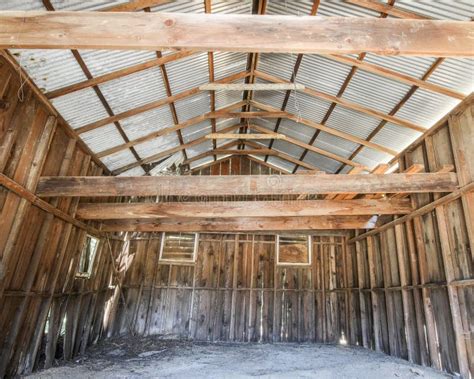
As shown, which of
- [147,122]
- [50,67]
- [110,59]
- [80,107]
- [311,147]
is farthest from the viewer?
[311,147]

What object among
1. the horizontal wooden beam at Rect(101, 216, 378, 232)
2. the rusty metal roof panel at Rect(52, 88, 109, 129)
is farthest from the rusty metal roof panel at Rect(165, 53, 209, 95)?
the horizontal wooden beam at Rect(101, 216, 378, 232)

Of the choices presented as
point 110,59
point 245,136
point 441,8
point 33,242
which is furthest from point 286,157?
point 33,242

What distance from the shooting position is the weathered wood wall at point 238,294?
32.3 ft

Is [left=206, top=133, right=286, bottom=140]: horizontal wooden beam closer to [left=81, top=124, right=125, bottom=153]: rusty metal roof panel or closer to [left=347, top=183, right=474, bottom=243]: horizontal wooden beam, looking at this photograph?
[left=81, top=124, right=125, bottom=153]: rusty metal roof panel

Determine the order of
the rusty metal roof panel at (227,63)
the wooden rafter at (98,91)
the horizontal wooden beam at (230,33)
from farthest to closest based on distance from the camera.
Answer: the rusty metal roof panel at (227,63) → the wooden rafter at (98,91) → the horizontal wooden beam at (230,33)

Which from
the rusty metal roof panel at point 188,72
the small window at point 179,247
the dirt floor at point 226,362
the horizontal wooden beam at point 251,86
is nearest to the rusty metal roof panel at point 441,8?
the horizontal wooden beam at point 251,86

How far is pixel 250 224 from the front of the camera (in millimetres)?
8438

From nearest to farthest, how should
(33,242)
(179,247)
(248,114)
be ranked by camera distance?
(33,242), (248,114), (179,247)

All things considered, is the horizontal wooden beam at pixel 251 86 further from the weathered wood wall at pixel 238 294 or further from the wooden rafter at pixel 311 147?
the weathered wood wall at pixel 238 294

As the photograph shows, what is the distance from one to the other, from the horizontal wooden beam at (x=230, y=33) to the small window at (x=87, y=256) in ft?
19.6

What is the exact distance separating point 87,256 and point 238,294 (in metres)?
4.63

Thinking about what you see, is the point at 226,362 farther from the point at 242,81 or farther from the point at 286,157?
the point at 286,157

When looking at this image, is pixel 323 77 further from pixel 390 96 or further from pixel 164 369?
pixel 164 369

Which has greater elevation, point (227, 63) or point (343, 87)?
point (227, 63)
